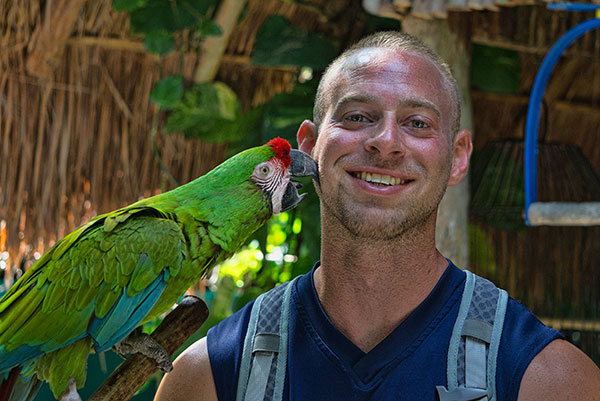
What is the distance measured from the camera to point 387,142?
118cm

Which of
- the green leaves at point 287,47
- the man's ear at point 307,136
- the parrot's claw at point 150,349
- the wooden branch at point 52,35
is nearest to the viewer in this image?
the parrot's claw at point 150,349

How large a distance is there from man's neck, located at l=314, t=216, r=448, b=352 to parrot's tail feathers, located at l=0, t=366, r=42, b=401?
1.78 feet

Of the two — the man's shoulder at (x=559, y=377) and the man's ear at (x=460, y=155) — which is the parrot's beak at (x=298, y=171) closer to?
the man's ear at (x=460, y=155)


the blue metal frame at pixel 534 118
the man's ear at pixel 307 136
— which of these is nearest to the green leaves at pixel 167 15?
the blue metal frame at pixel 534 118

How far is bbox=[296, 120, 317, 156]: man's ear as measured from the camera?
1.40 m

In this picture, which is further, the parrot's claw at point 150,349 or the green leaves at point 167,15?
the green leaves at point 167,15

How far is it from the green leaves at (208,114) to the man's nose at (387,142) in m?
1.56

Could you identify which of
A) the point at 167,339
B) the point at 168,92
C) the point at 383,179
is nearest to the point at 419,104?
the point at 383,179

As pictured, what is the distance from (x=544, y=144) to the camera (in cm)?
269

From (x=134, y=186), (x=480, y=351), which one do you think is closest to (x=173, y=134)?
(x=134, y=186)

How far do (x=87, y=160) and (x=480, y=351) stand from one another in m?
2.06

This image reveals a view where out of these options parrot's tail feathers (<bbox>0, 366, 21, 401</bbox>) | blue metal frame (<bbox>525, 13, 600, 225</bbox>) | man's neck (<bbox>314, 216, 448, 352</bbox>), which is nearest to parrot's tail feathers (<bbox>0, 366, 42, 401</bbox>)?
parrot's tail feathers (<bbox>0, 366, 21, 401</bbox>)

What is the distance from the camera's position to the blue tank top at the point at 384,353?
3.66 ft

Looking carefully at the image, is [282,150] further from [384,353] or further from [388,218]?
[384,353]
